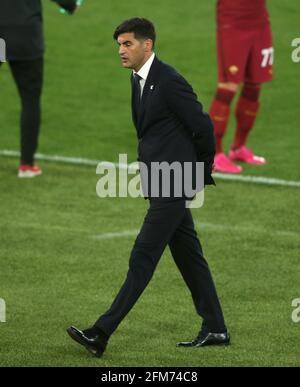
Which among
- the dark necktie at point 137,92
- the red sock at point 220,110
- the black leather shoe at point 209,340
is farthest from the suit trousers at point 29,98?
the black leather shoe at point 209,340

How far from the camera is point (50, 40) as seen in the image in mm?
20125

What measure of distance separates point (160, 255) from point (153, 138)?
0.68 m

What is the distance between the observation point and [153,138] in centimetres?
807

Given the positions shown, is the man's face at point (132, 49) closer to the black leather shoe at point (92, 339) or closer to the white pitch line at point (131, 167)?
the black leather shoe at point (92, 339)

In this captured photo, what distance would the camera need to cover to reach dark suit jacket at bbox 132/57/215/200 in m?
7.96

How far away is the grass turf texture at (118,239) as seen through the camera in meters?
8.39

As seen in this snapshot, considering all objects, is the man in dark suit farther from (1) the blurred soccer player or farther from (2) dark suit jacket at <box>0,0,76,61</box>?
(1) the blurred soccer player

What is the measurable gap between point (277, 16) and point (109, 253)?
10.9 m

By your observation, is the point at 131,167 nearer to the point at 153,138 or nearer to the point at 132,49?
the point at 153,138

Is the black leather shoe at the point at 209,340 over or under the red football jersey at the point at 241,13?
under

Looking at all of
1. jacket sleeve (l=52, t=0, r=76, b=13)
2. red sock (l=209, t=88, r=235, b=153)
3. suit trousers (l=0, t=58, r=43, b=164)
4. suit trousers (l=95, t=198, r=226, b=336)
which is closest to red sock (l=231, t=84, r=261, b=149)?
red sock (l=209, t=88, r=235, b=153)

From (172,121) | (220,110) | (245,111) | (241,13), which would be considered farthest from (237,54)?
(172,121)

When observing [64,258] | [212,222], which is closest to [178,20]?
[212,222]

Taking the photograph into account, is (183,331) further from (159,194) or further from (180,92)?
(180,92)
